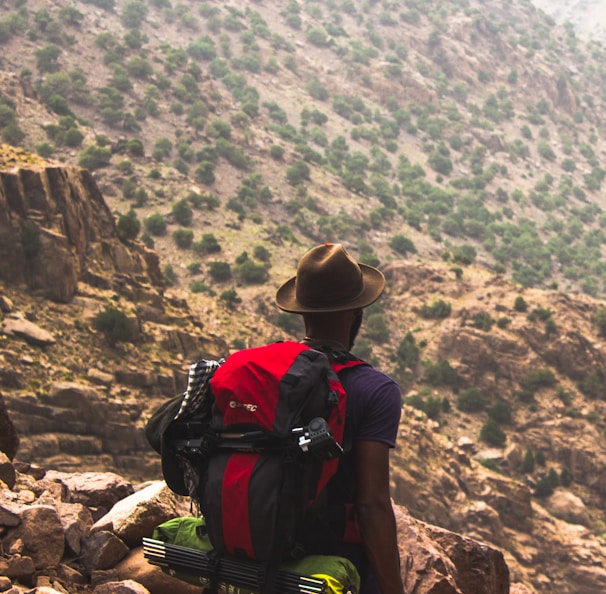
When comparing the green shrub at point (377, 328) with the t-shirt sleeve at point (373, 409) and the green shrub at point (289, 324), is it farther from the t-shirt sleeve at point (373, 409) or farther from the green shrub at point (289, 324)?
the t-shirt sleeve at point (373, 409)

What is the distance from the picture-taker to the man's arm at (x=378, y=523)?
3258 millimetres

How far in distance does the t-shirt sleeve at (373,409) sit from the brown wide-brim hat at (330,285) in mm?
447

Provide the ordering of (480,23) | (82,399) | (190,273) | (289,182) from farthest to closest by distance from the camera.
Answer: (480,23) < (289,182) < (190,273) < (82,399)

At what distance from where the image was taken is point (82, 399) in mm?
26719

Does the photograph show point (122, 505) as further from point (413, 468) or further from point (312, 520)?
point (413, 468)

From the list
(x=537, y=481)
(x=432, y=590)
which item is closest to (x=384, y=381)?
(x=432, y=590)

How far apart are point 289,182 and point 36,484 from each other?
8376 cm

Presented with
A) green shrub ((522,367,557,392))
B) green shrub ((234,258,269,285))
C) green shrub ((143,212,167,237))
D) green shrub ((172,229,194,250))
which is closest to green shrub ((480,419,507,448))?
green shrub ((522,367,557,392))

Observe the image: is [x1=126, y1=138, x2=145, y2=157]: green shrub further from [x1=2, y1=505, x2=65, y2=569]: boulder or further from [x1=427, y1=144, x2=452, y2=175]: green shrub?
[x1=2, y1=505, x2=65, y2=569]: boulder

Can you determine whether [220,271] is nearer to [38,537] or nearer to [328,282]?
[38,537]

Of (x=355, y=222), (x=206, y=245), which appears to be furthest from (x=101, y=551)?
(x=355, y=222)

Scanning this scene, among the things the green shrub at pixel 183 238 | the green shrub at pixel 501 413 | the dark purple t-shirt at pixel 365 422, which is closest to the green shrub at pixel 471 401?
the green shrub at pixel 501 413

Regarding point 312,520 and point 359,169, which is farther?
point 359,169

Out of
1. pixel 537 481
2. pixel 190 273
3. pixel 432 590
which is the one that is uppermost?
pixel 432 590
